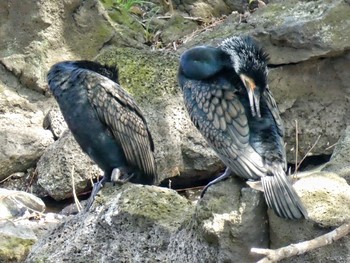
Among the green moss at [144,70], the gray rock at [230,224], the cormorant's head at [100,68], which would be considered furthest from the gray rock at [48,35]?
the gray rock at [230,224]

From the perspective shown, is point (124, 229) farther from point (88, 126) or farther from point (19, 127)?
point (19, 127)

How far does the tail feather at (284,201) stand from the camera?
430 centimetres

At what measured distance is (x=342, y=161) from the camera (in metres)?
5.02

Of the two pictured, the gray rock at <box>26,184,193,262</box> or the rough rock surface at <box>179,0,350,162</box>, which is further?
the rough rock surface at <box>179,0,350,162</box>

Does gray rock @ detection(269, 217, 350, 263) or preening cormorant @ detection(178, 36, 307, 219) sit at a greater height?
preening cormorant @ detection(178, 36, 307, 219)

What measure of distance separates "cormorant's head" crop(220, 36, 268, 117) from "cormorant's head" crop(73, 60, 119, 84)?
1258 mm

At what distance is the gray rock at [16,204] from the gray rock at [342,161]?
7.40ft

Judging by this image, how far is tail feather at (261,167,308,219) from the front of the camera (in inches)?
169

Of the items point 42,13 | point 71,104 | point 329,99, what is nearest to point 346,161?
point 71,104

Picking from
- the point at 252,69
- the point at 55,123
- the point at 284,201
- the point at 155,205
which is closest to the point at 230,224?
the point at 284,201

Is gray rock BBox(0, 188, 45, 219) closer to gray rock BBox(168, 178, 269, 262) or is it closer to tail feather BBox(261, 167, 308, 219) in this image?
gray rock BBox(168, 178, 269, 262)

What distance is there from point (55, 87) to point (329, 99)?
7.13ft

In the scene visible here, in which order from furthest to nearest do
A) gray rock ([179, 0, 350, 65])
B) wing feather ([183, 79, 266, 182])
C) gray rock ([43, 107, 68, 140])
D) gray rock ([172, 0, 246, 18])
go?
gray rock ([172, 0, 246, 18])
gray rock ([43, 107, 68, 140])
gray rock ([179, 0, 350, 65])
wing feather ([183, 79, 266, 182])

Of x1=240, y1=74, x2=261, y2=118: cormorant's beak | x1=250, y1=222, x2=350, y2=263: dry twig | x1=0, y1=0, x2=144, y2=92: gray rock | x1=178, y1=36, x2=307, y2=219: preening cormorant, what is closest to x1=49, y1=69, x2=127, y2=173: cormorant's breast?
x1=178, y1=36, x2=307, y2=219: preening cormorant
